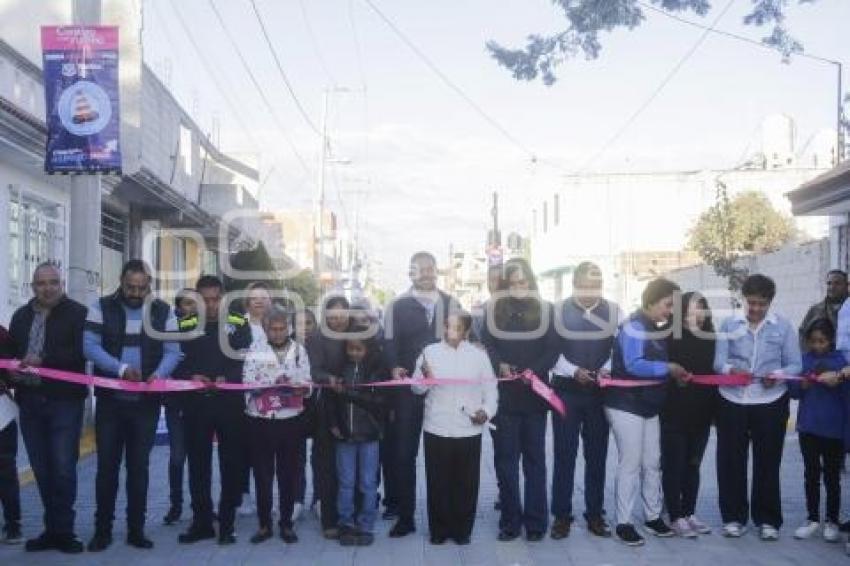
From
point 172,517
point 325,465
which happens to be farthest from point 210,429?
point 172,517

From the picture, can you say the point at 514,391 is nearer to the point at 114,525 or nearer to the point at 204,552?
the point at 204,552

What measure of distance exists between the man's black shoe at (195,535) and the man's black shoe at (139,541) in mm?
245

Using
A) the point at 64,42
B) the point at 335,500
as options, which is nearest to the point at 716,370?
the point at 335,500

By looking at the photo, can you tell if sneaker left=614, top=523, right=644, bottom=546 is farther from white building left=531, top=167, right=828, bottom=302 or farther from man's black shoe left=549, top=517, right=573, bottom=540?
white building left=531, top=167, right=828, bottom=302

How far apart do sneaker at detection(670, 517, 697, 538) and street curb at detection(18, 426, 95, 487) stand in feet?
18.8

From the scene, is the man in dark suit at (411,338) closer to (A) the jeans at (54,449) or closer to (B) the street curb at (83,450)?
(A) the jeans at (54,449)

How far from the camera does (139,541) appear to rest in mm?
7402

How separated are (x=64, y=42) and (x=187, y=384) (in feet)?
16.0

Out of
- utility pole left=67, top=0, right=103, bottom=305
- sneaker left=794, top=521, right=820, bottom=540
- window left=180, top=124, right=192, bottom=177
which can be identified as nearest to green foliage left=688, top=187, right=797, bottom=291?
window left=180, top=124, right=192, bottom=177

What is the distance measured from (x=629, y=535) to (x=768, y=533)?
41.3 inches

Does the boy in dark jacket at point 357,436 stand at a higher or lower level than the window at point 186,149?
lower

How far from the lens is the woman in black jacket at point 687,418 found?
767 centimetres

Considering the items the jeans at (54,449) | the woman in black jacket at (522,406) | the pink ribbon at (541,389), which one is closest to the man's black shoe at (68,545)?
the jeans at (54,449)

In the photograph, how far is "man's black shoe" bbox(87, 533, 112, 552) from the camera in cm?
729
